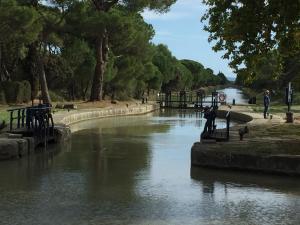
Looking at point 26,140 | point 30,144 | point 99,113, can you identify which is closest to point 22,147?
point 26,140

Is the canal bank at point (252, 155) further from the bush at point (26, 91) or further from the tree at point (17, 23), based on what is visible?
the bush at point (26, 91)

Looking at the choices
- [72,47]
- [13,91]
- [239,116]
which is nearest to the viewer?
[239,116]

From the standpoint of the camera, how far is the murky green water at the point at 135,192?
11.0 meters

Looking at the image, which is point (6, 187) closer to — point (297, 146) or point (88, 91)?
point (297, 146)

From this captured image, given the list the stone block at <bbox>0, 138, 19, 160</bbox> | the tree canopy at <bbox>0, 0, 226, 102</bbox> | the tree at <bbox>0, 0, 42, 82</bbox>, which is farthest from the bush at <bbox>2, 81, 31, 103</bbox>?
the stone block at <bbox>0, 138, 19, 160</bbox>

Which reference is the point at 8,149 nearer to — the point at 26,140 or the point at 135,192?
the point at 26,140

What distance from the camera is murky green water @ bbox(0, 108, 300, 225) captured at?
11.0 m

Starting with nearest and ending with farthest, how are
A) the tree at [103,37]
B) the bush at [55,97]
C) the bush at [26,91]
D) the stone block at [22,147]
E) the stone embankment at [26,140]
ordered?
the stone embankment at [26,140] → the stone block at [22,147] → the bush at [26,91] → the tree at [103,37] → the bush at [55,97]

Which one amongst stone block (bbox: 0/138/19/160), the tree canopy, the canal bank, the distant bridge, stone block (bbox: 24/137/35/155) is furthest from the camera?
the distant bridge

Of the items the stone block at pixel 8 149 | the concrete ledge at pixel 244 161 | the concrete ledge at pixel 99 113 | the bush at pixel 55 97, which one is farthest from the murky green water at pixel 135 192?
the bush at pixel 55 97

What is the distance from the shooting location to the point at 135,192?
1348 cm

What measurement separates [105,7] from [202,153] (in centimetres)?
3544

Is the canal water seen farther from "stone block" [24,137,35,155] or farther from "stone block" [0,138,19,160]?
"stone block" [0,138,19,160]

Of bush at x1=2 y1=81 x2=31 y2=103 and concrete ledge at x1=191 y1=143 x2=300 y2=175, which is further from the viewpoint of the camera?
bush at x1=2 y1=81 x2=31 y2=103
